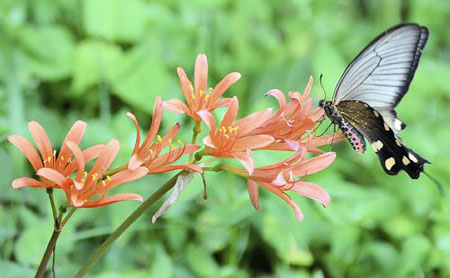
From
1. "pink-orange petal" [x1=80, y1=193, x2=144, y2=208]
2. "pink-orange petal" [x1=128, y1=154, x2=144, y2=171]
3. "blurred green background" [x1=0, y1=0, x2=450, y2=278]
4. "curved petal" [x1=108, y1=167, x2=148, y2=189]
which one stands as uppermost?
"pink-orange petal" [x1=128, y1=154, x2=144, y2=171]

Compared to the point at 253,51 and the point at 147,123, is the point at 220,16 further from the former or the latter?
the point at 147,123

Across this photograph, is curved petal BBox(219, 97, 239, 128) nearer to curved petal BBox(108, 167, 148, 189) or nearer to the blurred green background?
curved petal BBox(108, 167, 148, 189)

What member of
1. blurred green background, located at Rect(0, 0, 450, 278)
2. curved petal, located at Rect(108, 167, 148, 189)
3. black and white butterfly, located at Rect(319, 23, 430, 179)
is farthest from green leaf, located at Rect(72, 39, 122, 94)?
curved petal, located at Rect(108, 167, 148, 189)

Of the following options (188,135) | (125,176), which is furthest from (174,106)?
(188,135)

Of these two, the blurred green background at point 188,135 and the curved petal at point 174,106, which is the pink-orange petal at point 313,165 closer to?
the curved petal at point 174,106

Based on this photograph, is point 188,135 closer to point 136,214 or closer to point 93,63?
point 93,63

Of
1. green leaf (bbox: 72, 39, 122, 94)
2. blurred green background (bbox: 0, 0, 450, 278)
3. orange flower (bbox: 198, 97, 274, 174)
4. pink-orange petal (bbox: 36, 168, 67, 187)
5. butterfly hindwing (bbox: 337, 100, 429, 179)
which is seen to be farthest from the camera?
green leaf (bbox: 72, 39, 122, 94)

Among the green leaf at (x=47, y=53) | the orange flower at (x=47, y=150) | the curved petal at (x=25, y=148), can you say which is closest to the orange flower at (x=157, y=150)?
the orange flower at (x=47, y=150)
